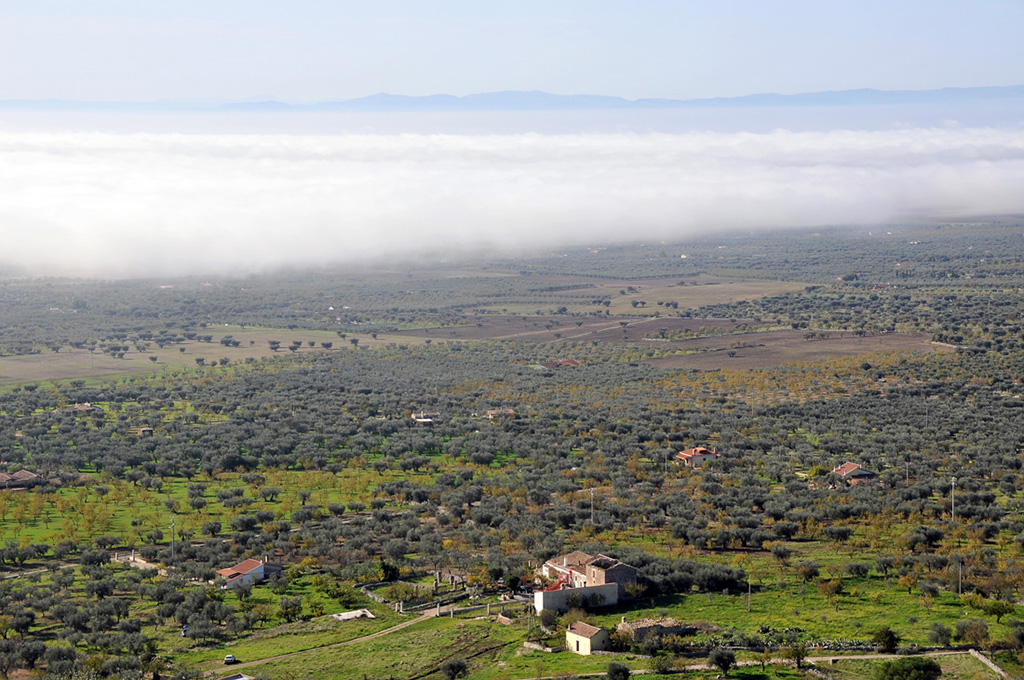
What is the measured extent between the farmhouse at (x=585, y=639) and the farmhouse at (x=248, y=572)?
12.4 metres

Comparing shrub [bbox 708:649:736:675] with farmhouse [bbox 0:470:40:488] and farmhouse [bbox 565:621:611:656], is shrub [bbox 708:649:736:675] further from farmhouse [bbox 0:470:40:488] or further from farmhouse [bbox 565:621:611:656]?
farmhouse [bbox 0:470:40:488]

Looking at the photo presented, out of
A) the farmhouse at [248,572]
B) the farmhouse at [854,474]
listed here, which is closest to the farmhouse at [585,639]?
the farmhouse at [248,572]

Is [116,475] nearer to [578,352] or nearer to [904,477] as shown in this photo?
[904,477]

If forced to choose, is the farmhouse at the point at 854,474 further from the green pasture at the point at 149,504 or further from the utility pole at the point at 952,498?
the green pasture at the point at 149,504

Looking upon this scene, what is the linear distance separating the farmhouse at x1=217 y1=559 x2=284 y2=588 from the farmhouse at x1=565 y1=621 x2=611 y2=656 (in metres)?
12.4

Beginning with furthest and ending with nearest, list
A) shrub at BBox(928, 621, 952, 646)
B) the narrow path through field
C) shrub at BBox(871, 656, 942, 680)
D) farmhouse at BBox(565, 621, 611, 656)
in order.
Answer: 1. farmhouse at BBox(565, 621, 611, 656)
2. shrub at BBox(928, 621, 952, 646)
3. the narrow path through field
4. shrub at BBox(871, 656, 942, 680)

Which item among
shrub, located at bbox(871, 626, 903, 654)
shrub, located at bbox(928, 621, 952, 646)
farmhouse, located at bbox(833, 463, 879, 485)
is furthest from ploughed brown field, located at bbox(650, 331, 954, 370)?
shrub, located at bbox(871, 626, 903, 654)

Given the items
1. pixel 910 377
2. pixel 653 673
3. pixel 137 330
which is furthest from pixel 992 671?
pixel 137 330

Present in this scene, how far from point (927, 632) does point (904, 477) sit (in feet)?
74.2

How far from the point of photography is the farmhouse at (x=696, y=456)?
64.8 meters

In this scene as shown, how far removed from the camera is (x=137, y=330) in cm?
13212

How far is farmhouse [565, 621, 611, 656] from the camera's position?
3731 centimetres

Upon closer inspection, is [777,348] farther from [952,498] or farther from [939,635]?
[939,635]

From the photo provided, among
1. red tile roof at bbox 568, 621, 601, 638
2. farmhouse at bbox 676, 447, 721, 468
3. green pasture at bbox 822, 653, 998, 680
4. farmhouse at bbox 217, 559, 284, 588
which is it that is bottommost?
farmhouse at bbox 676, 447, 721, 468
